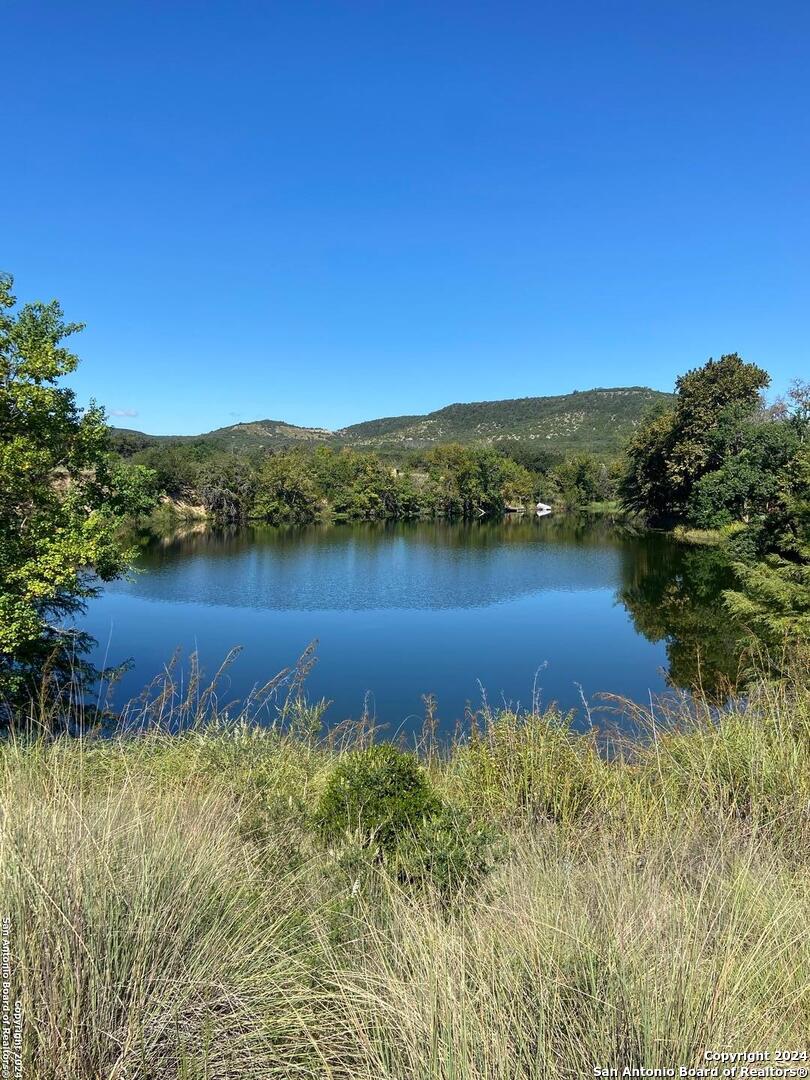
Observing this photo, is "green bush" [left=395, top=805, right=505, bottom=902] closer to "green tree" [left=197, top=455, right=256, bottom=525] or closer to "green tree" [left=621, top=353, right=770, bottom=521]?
"green tree" [left=621, top=353, right=770, bottom=521]

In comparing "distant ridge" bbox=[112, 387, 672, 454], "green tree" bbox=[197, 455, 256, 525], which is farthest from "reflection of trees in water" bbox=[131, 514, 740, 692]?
"distant ridge" bbox=[112, 387, 672, 454]

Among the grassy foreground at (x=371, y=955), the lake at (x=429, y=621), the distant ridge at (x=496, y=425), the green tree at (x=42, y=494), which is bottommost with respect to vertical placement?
the lake at (x=429, y=621)

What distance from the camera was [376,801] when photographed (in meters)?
4.29

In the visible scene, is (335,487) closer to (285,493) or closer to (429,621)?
(285,493)

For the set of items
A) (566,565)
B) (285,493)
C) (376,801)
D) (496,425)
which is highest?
(496,425)

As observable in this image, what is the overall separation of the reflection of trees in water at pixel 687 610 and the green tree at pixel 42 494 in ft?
31.6

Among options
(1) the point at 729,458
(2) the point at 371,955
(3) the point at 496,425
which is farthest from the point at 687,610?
(3) the point at 496,425

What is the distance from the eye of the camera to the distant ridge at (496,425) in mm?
155625

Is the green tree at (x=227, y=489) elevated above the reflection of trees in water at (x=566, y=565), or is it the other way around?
the green tree at (x=227, y=489)

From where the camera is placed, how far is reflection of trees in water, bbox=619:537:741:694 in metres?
15.6

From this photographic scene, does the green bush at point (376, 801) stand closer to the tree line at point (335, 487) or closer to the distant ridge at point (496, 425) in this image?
the tree line at point (335, 487)

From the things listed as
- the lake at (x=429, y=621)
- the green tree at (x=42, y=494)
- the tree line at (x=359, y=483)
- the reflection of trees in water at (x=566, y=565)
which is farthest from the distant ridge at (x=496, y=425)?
the green tree at (x=42, y=494)

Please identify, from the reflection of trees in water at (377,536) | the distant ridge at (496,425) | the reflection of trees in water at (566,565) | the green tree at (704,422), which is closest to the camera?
the reflection of trees in water at (566,565)

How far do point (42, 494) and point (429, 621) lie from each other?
45.0 ft
